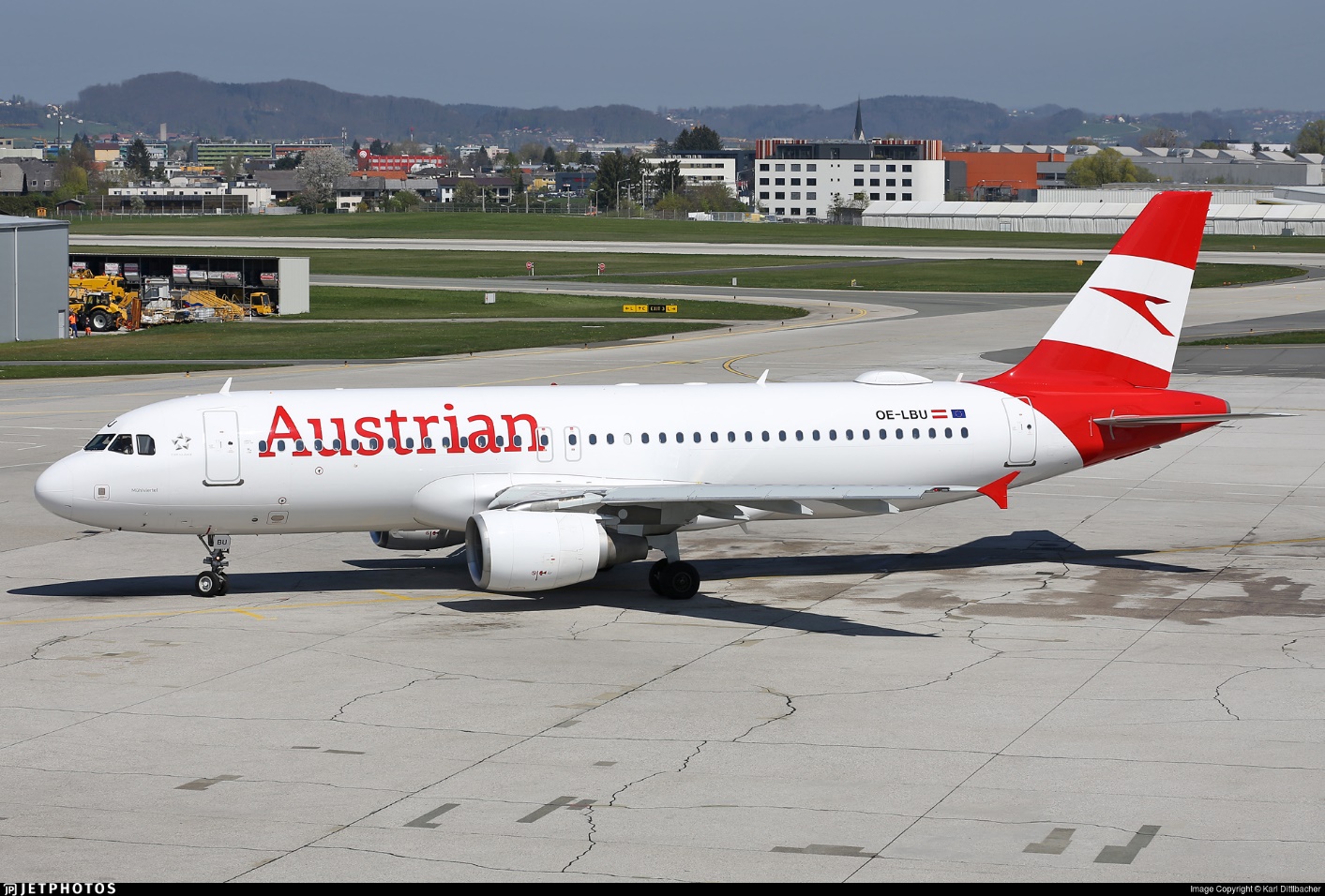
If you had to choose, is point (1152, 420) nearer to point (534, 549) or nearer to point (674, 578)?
Result: point (674, 578)

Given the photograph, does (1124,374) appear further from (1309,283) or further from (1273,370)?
(1309,283)

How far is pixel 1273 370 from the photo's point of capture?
69.6 m

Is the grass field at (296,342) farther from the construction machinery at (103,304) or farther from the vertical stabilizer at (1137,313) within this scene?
the vertical stabilizer at (1137,313)

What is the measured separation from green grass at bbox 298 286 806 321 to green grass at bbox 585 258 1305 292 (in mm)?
19934

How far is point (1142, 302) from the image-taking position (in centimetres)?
3572

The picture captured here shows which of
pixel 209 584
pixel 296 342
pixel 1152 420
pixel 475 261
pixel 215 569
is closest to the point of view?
pixel 209 584

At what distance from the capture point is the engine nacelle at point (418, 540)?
1313 inches

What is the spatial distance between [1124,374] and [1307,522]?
295 inches

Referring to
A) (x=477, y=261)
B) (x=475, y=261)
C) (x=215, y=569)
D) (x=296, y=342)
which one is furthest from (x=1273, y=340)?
(x=475, y=261)

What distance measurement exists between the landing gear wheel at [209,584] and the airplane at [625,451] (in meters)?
0.04

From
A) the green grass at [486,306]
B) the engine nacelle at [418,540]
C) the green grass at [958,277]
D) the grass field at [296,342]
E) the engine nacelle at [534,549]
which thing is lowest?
the engine nacelle at [418,540]

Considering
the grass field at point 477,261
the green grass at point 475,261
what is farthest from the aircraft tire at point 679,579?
the grass field at point 477,261

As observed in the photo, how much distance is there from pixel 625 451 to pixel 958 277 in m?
109
